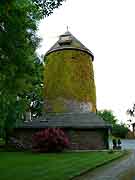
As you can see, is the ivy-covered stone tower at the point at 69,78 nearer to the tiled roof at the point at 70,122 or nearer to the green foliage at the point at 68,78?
the green foliage at the point at 68,78

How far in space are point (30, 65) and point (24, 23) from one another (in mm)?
3200

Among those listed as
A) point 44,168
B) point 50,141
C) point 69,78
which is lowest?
point 44,168

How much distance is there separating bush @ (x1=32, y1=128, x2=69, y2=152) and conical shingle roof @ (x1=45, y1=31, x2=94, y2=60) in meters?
15.5

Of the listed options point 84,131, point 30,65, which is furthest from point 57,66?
point 30,65

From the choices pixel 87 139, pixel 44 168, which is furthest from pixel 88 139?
pixel 44 168

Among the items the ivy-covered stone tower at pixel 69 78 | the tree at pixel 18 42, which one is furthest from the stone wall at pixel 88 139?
the tree at pixel 18 42

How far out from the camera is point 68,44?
41031 millimetres

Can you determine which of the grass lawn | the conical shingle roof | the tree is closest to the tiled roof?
the conical shingle roof

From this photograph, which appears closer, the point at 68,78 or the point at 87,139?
the point at 87,139

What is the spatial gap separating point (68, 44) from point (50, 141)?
1705 centimetres

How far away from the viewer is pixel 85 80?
39.9 meters

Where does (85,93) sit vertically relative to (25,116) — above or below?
above

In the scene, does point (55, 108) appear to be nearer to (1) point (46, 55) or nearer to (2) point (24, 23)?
(1) point (46, 55)

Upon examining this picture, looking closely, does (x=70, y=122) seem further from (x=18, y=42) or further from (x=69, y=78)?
(x=18, y=42)
